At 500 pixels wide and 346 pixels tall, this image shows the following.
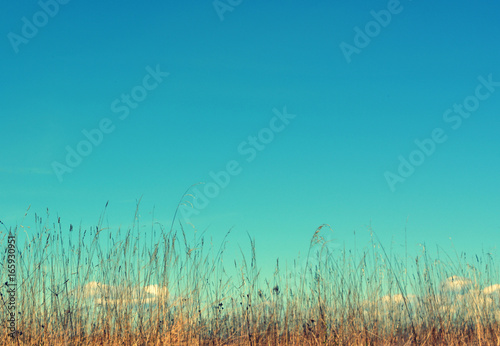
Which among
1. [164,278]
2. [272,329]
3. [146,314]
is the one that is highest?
[164,278]

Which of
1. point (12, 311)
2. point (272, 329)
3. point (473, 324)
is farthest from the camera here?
point (473, 324)

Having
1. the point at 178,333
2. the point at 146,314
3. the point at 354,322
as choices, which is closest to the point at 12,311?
the point at 146,314

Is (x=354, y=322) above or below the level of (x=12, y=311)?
below

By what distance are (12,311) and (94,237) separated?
4.09 feet

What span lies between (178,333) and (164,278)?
0.68 m

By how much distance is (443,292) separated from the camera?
20.1 ft

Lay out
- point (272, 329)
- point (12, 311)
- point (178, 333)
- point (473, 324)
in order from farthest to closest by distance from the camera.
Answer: point (473, 324), point (272, 329), point (12, 311), point (178, 333)

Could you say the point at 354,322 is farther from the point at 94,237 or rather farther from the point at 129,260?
the point at 94,237

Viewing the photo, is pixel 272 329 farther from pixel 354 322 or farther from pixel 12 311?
pixel 12 311

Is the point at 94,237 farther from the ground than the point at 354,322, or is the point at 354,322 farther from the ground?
the point at 94,237

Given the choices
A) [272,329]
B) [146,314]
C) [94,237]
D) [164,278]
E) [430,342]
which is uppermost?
[94,237]

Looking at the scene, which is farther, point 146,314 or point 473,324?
point 473,324

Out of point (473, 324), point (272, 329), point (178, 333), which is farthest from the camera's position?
point (473, 324)

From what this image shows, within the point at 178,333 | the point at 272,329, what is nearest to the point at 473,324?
the point at 272,329
